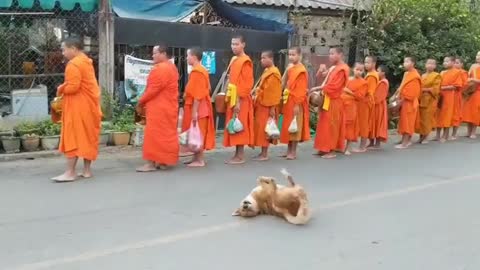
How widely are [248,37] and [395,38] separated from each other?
4298 mm

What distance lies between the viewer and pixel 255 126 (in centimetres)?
947

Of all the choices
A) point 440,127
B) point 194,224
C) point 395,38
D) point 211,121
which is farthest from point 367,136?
point 194,224

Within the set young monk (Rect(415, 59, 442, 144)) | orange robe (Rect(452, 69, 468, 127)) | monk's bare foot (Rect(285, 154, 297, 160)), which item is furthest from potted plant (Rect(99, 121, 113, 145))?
orange robe (Rect(452, 69, 468, 127))

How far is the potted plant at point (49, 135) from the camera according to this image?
9.36 metres

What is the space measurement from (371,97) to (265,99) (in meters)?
2.55

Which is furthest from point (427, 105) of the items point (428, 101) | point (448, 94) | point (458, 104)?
point (458, 104)

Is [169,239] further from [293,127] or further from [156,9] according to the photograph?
[156,9]

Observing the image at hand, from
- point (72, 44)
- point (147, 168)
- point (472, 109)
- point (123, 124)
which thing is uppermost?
point (72, 44)

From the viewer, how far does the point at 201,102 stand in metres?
8.71

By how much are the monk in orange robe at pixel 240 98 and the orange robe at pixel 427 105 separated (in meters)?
4.28

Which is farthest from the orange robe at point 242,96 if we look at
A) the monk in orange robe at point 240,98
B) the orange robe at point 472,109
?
the orange robe at point 472,109

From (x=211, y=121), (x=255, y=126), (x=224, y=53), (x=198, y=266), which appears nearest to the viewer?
(x=198, y=266)

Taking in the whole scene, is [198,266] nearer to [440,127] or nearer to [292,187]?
[292,187]

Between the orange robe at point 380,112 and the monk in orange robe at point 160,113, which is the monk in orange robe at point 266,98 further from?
the orange robe at point 380,112
